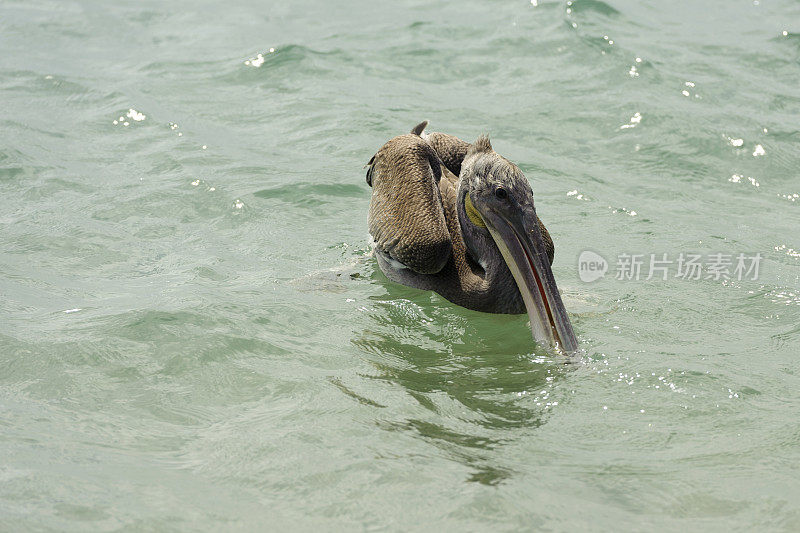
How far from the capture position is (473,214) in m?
5.60

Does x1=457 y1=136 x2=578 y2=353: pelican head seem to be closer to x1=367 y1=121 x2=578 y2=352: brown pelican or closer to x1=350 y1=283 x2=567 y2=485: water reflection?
x1=367 y1=121 x2=578 y2=352: brown pelican

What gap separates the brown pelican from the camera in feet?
16.6

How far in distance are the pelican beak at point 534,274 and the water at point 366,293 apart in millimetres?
160

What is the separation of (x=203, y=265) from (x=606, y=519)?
369 centimetres

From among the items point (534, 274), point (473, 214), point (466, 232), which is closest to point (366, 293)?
point (466, 232)

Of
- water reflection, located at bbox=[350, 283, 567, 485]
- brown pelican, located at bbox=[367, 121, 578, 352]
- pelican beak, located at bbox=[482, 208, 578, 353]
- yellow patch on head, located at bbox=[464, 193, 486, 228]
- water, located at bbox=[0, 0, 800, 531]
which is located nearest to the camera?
water, located at bbox=[0, 0, 800, 531]

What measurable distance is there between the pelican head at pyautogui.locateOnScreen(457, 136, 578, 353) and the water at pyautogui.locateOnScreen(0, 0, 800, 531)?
224 mm

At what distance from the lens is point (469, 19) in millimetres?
12898

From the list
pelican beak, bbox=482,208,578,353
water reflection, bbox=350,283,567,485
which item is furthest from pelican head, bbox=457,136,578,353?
water reflection, bbox=350,283,567,485

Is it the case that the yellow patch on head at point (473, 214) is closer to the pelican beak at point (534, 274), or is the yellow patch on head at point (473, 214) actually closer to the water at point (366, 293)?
the pelican beak at point (534, 274)

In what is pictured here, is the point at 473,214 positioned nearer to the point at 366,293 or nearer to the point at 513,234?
the point at 513,234

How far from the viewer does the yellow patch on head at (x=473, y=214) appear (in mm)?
5547

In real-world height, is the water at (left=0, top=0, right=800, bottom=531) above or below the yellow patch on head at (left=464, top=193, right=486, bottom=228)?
below

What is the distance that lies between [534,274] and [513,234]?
285mm
